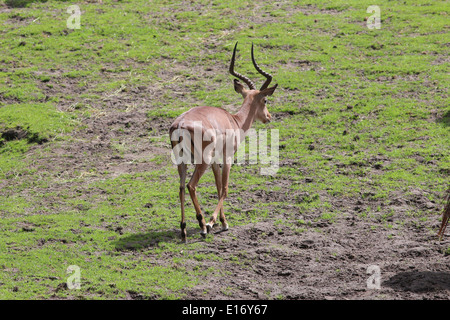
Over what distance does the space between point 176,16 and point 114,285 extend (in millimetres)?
12204

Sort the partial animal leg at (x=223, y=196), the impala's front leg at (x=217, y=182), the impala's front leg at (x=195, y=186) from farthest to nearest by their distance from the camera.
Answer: the partial animal leg at (x=223, y=196)
the impala's front leg at (x=217, y=182)
the impala's front leg at (x=195, y=186)

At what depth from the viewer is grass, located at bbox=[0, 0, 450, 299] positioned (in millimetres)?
9336

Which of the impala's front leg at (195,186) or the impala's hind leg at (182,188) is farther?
the impala's front leg at (195,186)

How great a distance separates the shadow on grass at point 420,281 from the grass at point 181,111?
6.41 feet

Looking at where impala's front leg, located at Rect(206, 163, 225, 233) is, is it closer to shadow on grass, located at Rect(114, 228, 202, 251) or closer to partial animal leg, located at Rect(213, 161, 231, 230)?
partial animal leg, located at Rect(213, 161, 231, 230)

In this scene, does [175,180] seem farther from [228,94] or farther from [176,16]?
[176,16]

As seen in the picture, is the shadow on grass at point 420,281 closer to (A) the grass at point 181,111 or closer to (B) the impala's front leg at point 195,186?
(A) the grass at point 181,111

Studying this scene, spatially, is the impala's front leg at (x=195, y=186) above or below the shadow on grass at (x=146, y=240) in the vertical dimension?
above

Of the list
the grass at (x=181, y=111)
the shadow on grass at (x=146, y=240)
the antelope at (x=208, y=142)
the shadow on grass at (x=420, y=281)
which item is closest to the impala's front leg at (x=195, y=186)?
the antelope at (x=208, y=142)

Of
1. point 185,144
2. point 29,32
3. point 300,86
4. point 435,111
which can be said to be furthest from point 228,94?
point 29,32

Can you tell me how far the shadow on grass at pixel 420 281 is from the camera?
7934 millimetres

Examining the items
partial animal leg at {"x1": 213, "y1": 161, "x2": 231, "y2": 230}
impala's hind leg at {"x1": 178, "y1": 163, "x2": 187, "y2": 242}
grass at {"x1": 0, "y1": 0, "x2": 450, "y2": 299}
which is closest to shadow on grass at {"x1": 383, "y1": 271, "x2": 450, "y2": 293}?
grass at {"x1": 0, "y1": 0, "x2": 450, "y2": 299}

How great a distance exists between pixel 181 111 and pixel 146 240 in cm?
516

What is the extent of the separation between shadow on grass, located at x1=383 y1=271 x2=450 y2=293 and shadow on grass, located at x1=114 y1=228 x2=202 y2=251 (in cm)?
303
